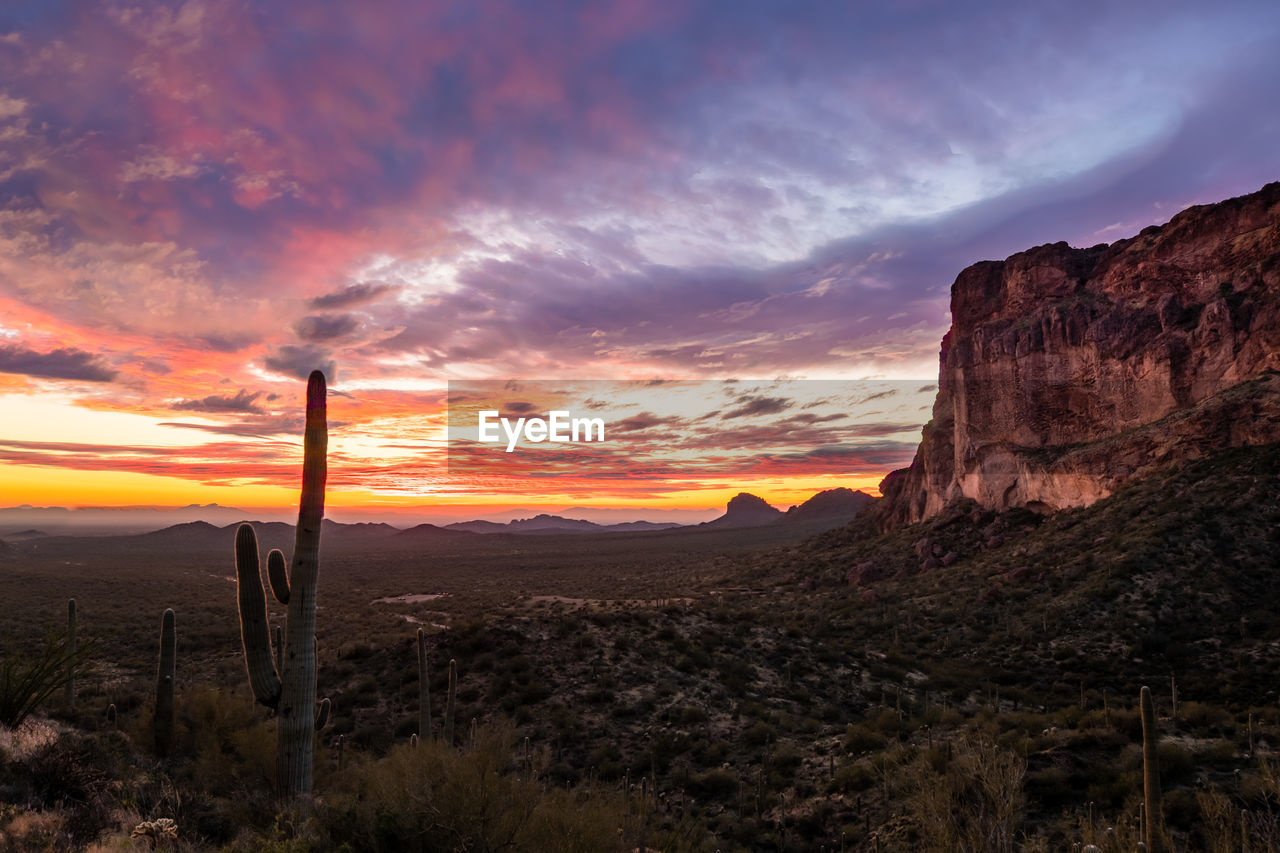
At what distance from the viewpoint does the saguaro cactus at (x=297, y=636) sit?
10414mm

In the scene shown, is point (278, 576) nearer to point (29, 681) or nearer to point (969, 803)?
point (29, 681)

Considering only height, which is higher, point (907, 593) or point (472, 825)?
point (472, 825)

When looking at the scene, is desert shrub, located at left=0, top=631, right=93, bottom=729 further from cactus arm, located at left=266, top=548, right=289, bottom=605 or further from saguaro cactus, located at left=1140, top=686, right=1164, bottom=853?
saguaro cactus, located at left=1140, top=686, right=1164, bottom=853

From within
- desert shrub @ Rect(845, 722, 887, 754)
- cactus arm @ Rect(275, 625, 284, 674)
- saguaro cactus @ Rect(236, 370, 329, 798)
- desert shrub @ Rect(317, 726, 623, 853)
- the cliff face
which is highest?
the cliff face

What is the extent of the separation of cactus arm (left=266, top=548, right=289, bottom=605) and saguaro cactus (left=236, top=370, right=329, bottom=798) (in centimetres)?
2

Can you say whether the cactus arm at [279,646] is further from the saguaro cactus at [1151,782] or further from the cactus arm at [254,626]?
the saguaro cactus at [1151,782]

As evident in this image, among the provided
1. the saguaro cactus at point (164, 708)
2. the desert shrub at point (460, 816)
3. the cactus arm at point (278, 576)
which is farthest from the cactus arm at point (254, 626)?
the saguaro cactus at point (164, 708)

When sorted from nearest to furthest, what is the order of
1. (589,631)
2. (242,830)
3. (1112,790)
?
1. (242,830)
2. (1112,790)
3. (589,631)

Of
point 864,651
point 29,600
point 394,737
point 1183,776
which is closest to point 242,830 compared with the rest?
point 394,737

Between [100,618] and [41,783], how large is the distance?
37.5 metres

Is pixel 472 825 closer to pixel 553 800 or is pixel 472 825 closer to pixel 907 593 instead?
pixel 553 800

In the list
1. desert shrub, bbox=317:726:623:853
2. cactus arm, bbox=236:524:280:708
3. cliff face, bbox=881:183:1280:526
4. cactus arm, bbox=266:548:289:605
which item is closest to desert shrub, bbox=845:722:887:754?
desert shrub, bbox=317:726:623:853

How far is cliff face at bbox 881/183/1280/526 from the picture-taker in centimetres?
3491

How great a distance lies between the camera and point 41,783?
873cm
